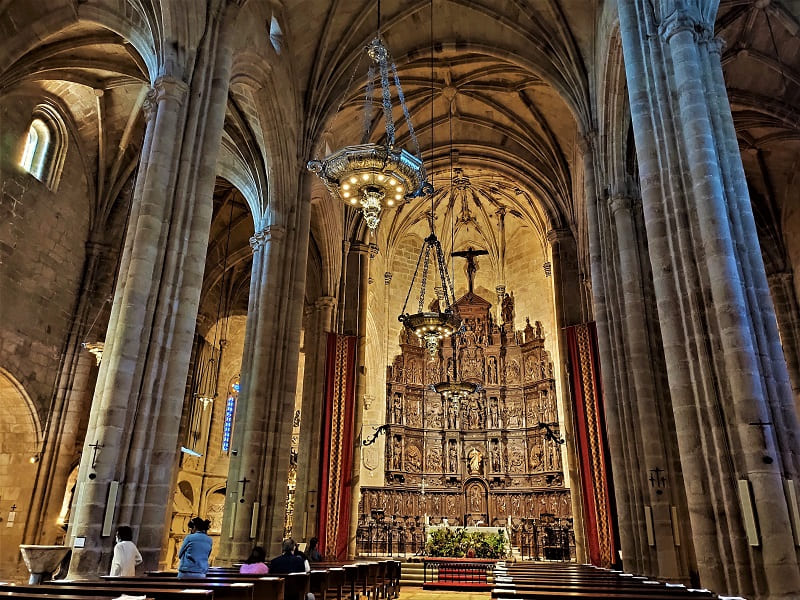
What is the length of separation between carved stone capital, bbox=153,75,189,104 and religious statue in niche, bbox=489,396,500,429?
19348mm

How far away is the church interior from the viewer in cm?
823

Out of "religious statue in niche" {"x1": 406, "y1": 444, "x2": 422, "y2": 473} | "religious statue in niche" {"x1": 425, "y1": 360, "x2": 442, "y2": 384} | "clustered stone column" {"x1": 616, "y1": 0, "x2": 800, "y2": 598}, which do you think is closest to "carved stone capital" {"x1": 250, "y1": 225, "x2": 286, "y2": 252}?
"clustered stone column" {"x1": 616, "y1": 0, "x2": 800, "y2": 598}

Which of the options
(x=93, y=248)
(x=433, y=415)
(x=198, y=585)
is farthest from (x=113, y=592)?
(x=433, y=415)

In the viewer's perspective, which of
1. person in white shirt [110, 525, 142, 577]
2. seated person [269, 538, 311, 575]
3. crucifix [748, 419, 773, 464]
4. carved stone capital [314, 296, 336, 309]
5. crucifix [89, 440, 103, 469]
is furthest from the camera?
carved stone capital [314, 296, 336, 309]

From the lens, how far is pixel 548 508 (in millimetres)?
23141

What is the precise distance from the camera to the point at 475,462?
83.7 feet

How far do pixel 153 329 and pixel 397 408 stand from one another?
17.5 metres

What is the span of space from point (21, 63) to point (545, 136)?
1556cm

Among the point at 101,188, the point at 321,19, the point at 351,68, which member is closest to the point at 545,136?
the point at 351,68

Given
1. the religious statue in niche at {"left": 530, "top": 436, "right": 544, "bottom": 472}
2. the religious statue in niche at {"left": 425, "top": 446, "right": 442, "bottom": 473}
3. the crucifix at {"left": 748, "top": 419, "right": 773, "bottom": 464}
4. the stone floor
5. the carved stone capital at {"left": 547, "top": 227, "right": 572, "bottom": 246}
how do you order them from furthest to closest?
the religious statue in niche at {"left": 425, "top": 446, "right": 442, "bottom": 473} < the religious statue in niche at {"left": 530, "top": 436, "right": 544, "bottom": 472} < the carved stone capital at {"left": 547, "top": 227, "right": 572, "bottom": 246} < the stone floor < the crucifix at {"left": 748, "top": 419, "right": 773, "bottom": 464}

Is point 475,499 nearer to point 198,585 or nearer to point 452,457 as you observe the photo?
point 452,457

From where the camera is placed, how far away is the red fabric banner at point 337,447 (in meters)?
18.5

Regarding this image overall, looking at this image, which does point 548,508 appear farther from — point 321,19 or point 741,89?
point 321,19

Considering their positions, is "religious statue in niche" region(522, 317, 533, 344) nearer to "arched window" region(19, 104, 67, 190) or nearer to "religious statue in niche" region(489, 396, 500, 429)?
"religious statue in niche" region(489, 396, 500, 429)
